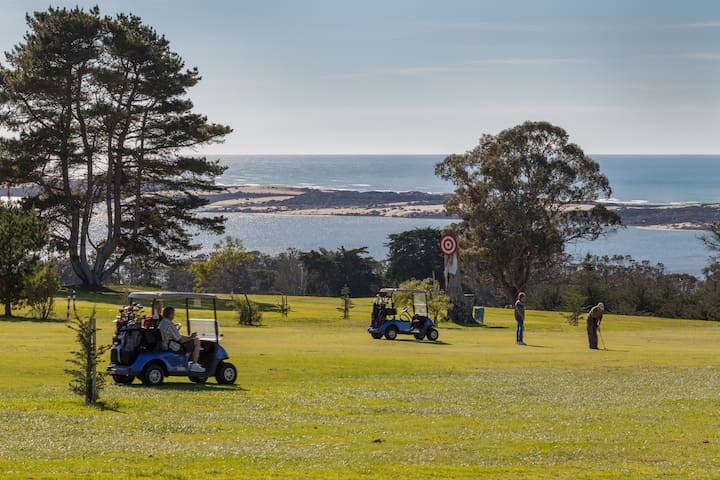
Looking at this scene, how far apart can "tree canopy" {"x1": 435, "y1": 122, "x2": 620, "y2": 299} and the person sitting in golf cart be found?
55.5 meters

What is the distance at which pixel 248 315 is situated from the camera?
38.9 meters

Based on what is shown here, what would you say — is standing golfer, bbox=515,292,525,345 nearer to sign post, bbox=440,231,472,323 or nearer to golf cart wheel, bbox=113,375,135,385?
sign post, bbox=440,231,472,323

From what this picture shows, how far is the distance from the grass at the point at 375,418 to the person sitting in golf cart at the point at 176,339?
65cm

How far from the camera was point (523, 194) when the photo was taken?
249 feet

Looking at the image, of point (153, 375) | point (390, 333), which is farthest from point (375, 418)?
point (390, 333)

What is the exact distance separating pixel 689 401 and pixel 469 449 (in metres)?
6.60

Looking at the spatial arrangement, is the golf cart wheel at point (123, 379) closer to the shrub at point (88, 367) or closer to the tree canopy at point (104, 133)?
the shrub at point (88, 367)

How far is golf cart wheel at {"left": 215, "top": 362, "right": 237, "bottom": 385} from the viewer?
63.4 ft

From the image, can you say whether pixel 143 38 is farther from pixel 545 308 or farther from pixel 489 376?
pixel 489 376

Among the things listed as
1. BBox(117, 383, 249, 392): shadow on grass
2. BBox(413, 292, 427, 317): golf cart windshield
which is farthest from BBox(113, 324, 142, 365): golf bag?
BBox(413, 292, 427, 317): golf cart windshield

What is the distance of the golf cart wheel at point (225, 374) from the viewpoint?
19.3 meters

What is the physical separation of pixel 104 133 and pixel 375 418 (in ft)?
168

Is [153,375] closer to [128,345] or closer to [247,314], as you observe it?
[128,345]

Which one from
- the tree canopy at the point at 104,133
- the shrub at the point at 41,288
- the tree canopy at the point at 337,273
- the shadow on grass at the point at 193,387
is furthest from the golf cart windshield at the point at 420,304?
the tree canopy at the point at 337,273
